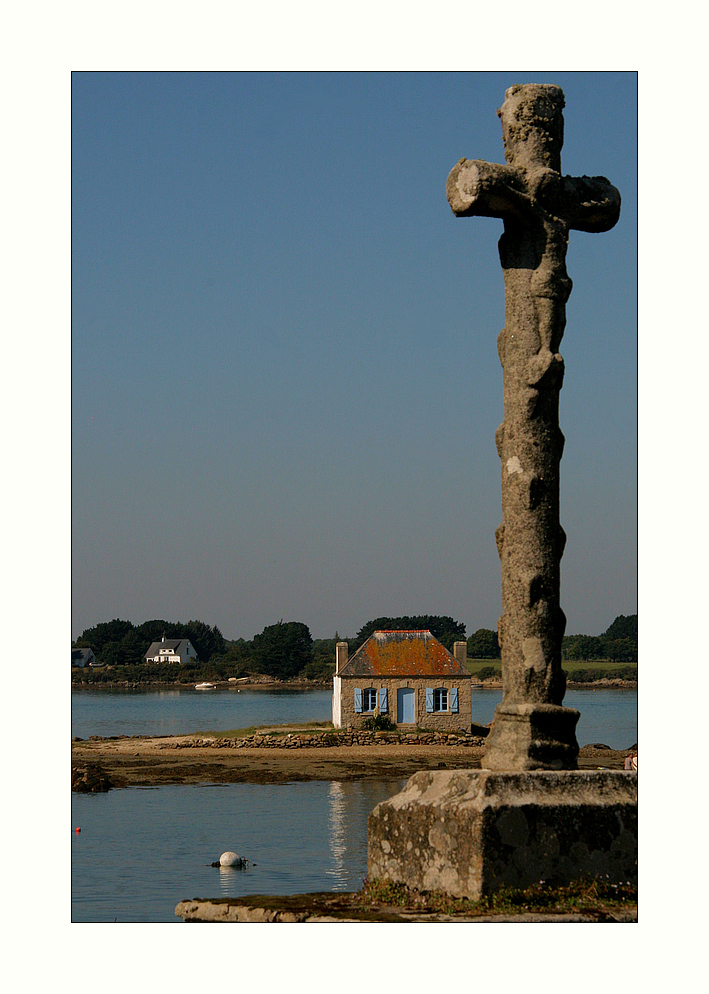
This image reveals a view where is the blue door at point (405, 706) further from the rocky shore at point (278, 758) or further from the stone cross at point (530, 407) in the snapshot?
the stone cross at point (530, 407)

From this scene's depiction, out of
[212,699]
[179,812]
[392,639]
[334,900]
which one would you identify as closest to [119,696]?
[212,699]

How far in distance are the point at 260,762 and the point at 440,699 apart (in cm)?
754

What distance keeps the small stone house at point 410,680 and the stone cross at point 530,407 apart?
1440 inches

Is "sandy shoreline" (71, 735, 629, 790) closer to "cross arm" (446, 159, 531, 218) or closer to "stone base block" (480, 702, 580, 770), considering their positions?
"stone base block" (480, 702, 580, 770)

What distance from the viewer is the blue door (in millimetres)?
43812

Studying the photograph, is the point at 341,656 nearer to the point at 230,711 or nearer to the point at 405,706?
the point at 405,706

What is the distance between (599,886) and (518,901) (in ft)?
1.73

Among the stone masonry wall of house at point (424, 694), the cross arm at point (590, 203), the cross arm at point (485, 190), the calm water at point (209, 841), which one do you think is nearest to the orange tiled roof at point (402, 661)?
the stone masonry wall of house at point (424, 694)

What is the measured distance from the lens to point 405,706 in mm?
44000

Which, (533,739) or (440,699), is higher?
(533,739)

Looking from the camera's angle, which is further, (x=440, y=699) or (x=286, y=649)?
(x=286, y=649)

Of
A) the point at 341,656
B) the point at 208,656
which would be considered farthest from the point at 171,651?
the point at 341,656

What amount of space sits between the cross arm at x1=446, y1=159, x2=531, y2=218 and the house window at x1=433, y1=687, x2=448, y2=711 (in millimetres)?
37947

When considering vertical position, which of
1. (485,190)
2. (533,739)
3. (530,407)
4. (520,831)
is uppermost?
(485,190)
